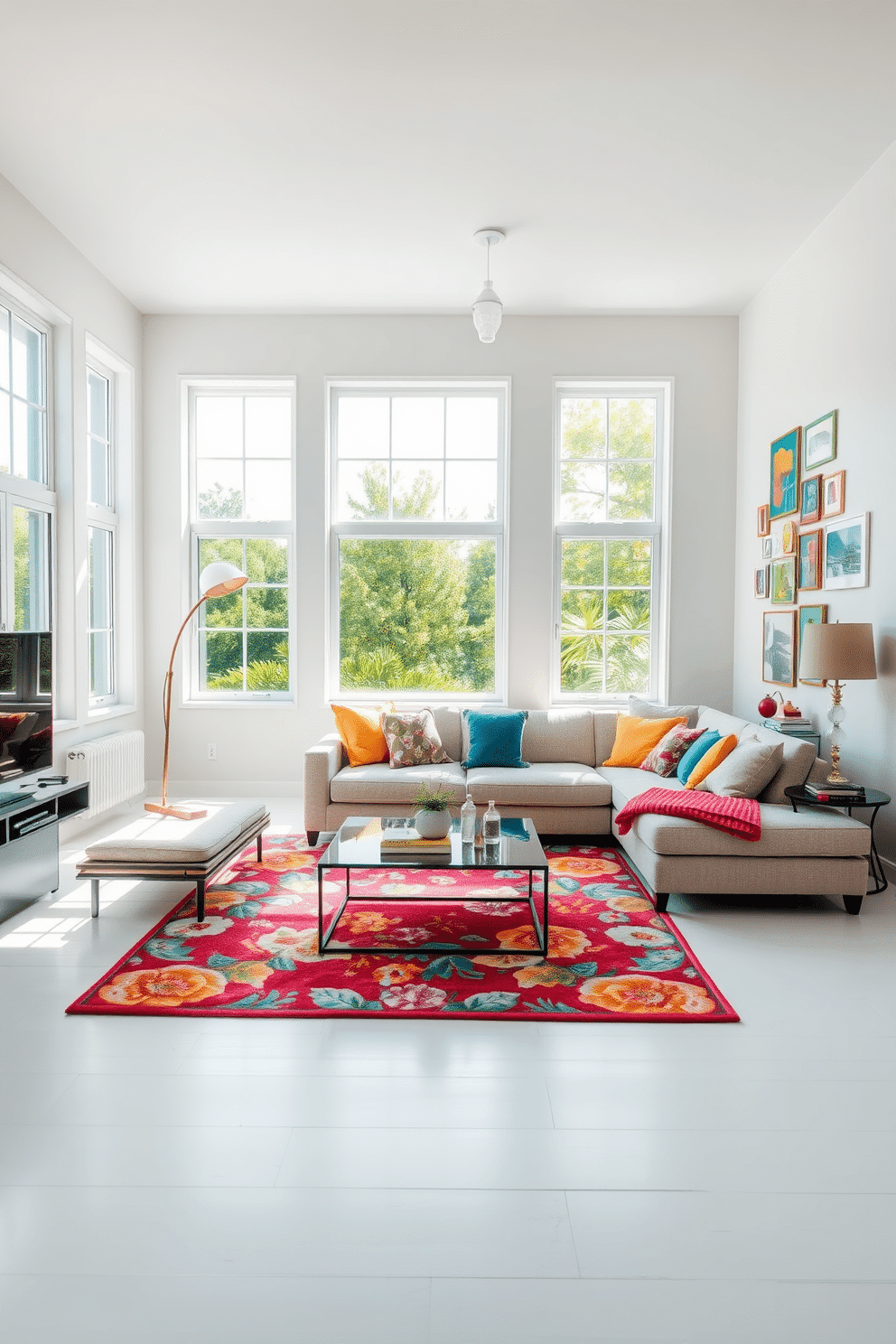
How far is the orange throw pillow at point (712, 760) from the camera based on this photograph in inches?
172

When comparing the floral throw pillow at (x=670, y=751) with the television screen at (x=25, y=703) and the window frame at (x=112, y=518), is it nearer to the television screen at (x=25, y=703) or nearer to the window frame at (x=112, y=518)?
the television screen at (x=25, y=703)

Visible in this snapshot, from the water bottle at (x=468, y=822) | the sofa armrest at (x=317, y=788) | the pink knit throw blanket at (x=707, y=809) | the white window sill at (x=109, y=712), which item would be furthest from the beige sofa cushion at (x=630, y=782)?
the white window sill at (x=109, y=712)

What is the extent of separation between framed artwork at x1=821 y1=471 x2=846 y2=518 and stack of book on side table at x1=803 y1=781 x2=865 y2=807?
1.50 metres

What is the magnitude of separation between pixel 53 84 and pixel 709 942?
14.3 ft

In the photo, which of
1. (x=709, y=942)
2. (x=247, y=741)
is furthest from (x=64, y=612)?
(x=709, y=942)

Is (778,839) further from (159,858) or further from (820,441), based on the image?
(159,858)

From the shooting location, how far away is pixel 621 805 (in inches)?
185

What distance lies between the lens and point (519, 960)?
322 centimetres

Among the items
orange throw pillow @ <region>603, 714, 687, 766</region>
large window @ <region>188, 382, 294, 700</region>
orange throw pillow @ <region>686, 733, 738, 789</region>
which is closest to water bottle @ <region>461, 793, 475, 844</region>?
orange throw pillow @ <region>686, 733, 738, 789</region>

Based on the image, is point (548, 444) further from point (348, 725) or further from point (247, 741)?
point (247, 741)

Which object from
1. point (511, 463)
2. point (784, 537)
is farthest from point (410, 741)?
point (784, 537)

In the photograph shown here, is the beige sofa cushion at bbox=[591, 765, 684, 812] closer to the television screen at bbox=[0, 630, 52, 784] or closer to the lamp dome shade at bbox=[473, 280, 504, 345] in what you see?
the lamp dome shade at bbox=[473, 280, 504, 345]

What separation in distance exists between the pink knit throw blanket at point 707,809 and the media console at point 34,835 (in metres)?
2.69

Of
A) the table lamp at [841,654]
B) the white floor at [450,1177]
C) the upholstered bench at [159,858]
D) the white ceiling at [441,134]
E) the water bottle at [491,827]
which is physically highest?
the white ceiling at [441,134]
